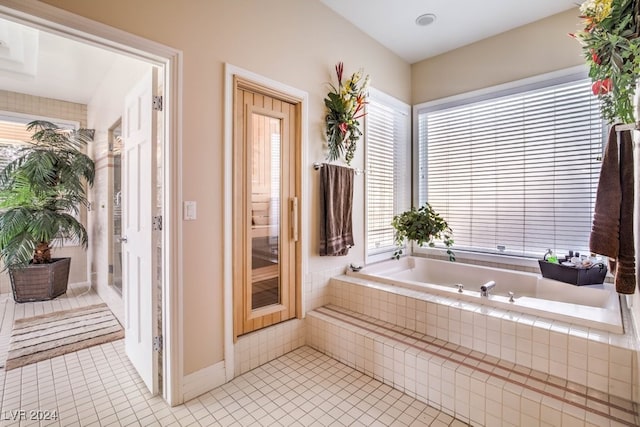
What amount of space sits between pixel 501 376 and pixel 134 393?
86.0 inches

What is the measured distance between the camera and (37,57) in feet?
10.2

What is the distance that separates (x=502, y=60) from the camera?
10.2ft

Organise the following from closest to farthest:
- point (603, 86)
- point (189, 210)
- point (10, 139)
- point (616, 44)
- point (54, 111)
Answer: point (616, 44)
point (603, 86)
point (189, 210)
point (10, 139)
point (54, 111)

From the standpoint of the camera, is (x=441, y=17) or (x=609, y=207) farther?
(x=441, y=17)

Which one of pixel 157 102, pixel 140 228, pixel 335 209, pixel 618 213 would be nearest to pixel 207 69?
pixel 157 102

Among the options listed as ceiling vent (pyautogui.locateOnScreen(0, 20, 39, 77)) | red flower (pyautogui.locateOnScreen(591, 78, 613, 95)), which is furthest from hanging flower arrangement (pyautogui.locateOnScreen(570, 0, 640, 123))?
ceiling vent (pyautogui.locateOnScreen(0, 20, 39, 77))

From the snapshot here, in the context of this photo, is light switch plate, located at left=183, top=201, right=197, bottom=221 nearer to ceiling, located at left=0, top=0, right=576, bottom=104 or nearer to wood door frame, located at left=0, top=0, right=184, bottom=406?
wood door frame, located at left=0, top=0, right=184, bottom=406

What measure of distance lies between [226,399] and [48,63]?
3722 mm

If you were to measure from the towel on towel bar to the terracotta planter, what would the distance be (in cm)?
503

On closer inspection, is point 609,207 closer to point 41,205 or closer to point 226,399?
point 226,399

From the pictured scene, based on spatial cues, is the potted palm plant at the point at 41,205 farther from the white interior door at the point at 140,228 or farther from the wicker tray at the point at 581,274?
the wicker tray at the point at 581,274

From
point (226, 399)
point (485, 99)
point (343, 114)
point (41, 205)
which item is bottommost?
point (226, 399)

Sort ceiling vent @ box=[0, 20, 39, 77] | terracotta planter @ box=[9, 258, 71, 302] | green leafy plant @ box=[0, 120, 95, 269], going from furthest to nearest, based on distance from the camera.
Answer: terracotta planter @ box=[9, 258, 71, 302] → green leafy plant @ box=[0, 120, 95, 269] → ceiling vent @ box=[0, 20, 39, 77]

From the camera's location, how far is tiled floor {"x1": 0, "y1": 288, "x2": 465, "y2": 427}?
1.73m
